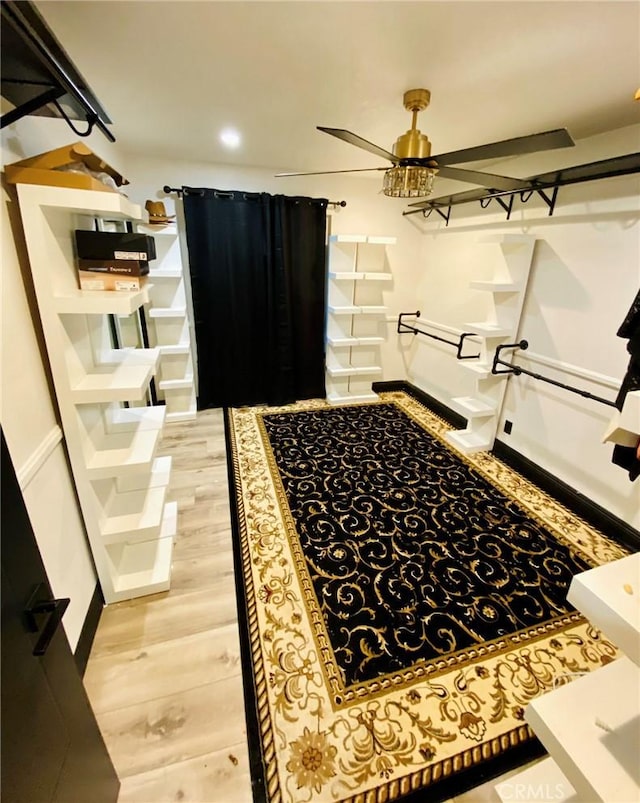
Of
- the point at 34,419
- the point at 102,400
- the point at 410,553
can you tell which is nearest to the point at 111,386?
the point at 102,400

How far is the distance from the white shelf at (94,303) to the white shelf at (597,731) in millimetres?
1835

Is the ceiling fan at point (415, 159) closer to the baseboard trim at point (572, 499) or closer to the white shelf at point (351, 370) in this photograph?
the baseboard trim at point (572, 499)

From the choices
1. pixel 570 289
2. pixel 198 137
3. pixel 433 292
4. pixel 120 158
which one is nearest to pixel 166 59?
pixel 198 137

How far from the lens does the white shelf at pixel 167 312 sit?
3.21m

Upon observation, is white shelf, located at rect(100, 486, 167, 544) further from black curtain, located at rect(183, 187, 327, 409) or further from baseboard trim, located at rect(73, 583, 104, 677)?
black curtain, located at rect(183, 187, 327, 409)

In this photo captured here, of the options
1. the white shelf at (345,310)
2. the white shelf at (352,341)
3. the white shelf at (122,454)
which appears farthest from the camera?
the white shelf at (352,341)

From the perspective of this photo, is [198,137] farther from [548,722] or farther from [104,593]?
[548,722]

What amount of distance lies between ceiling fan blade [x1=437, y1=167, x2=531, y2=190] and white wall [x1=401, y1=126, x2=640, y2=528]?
464 millimetres

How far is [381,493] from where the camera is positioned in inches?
99.5

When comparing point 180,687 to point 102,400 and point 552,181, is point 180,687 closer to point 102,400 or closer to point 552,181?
point 102,400

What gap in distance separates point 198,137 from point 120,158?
860mm

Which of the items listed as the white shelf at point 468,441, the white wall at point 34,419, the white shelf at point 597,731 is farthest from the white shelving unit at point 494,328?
the white wall at point 34,419

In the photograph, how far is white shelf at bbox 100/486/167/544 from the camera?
162cm

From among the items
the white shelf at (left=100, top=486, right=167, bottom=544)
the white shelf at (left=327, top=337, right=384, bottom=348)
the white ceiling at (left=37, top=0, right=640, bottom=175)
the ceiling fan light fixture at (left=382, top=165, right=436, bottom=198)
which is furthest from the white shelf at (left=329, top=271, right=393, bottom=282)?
the white shelf at (left=100, top=486, right=167, bottom=544)
